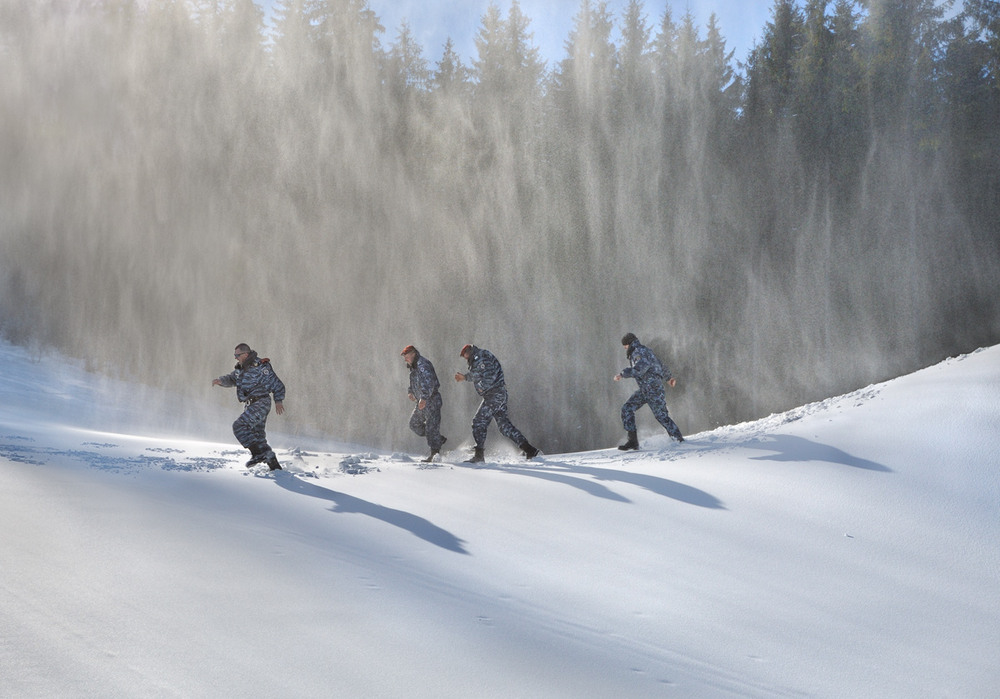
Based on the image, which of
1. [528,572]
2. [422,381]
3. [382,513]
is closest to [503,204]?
[422,381]

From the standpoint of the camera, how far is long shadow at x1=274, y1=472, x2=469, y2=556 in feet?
20.1

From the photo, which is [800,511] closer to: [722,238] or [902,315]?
[902,315]

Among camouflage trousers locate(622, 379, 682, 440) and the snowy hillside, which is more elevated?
camouflage trousers locate(622, 379, 682, 440)

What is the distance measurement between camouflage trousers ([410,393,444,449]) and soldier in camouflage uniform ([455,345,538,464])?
580 millimetres

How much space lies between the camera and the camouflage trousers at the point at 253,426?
916 cm

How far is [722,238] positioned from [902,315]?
6070 mm

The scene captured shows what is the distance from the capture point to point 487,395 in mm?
11109

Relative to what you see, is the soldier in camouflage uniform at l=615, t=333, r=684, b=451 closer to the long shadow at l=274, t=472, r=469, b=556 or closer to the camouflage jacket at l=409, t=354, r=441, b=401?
the camouflage jacket at l=409, t=354, r=441, b=401

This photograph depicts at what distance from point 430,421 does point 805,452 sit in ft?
16.4

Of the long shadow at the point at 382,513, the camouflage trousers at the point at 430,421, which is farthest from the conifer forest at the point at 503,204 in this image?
the long shadow at the point at 382,513

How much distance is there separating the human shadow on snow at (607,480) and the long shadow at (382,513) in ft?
6.71

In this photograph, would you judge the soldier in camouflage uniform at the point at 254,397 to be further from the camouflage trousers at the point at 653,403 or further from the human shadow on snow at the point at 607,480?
the camouflage trousers at the point at 653,403

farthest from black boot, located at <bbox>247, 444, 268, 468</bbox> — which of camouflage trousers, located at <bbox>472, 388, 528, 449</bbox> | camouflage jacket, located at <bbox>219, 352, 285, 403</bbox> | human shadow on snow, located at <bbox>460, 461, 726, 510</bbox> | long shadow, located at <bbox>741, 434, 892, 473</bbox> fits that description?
long shadow, located at <bbox>741, 434, 892, 473</bbox>

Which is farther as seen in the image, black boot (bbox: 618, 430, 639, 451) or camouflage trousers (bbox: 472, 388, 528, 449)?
black boot (bbox: 618, 430, 639, 451)
